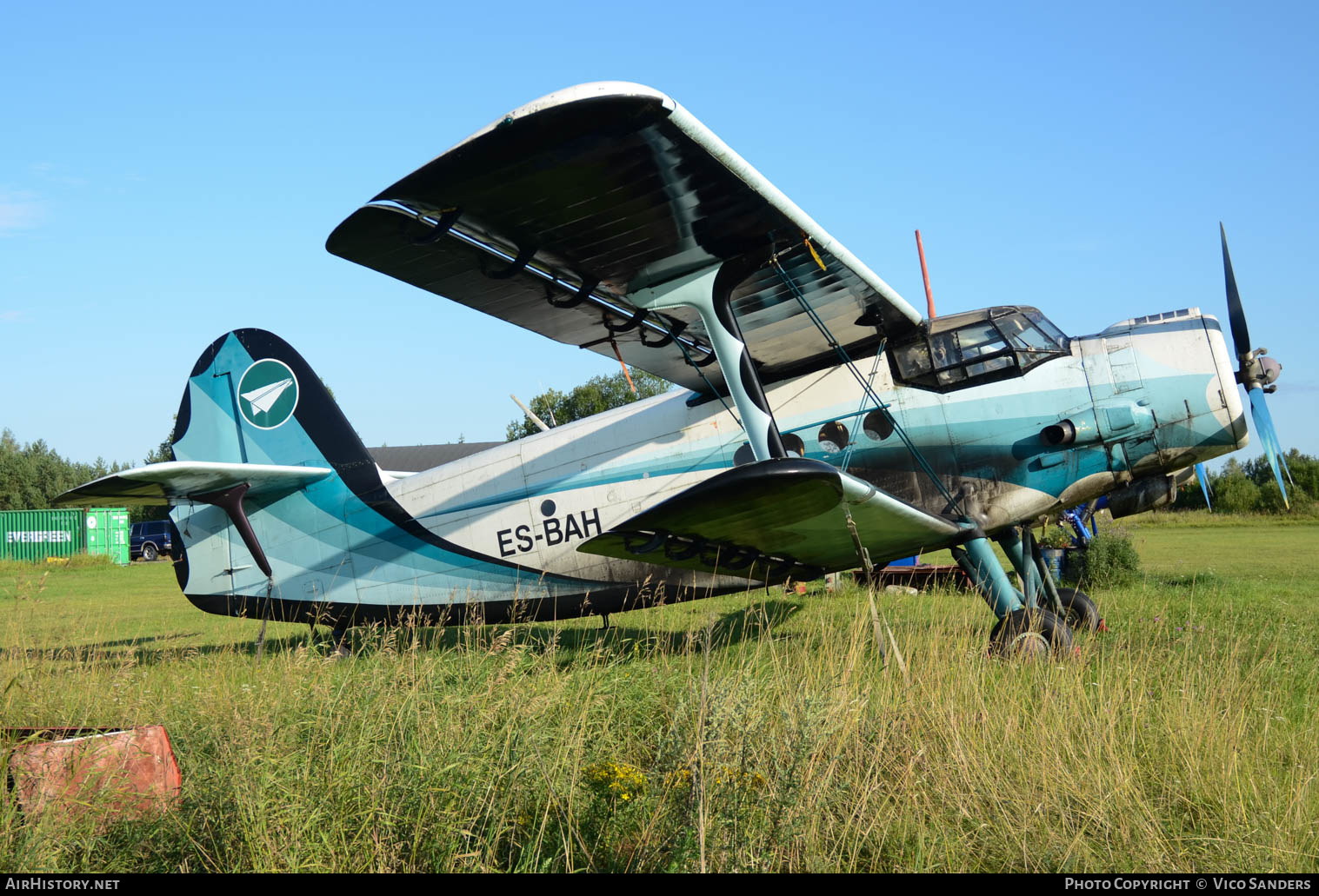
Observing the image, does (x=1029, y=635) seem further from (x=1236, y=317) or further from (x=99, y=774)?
(x=99, y=774)

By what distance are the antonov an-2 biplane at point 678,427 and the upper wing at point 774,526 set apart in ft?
0.10

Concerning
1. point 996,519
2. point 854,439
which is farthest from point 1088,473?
point 854,439

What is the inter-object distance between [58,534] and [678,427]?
1656 inches

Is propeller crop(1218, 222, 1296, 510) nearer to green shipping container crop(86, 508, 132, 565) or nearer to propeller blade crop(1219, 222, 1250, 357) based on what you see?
propeller blade crop(1219, 222, 1250, 357)

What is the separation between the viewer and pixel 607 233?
5320 millimetres

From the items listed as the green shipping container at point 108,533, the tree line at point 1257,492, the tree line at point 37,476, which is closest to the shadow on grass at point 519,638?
the tree line at point 1257,492

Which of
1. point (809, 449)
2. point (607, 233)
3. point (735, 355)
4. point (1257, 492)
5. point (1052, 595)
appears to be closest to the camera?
point (607, 233)

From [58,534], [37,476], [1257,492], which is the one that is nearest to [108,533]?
[58,534]

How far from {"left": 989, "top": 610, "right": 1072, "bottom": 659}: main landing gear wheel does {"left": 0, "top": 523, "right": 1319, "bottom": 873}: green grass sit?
0.43 meters

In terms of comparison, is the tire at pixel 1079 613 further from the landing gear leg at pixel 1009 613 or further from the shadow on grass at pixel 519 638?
the shadow on grass at pixel 519 638

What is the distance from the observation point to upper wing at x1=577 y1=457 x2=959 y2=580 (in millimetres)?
4582

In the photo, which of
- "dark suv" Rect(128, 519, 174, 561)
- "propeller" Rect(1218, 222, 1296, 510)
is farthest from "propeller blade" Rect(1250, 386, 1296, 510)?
"dark suv" Rect(128, 519, 174, 561)

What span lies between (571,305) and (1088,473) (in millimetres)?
4216

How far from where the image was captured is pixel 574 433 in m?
7.55
